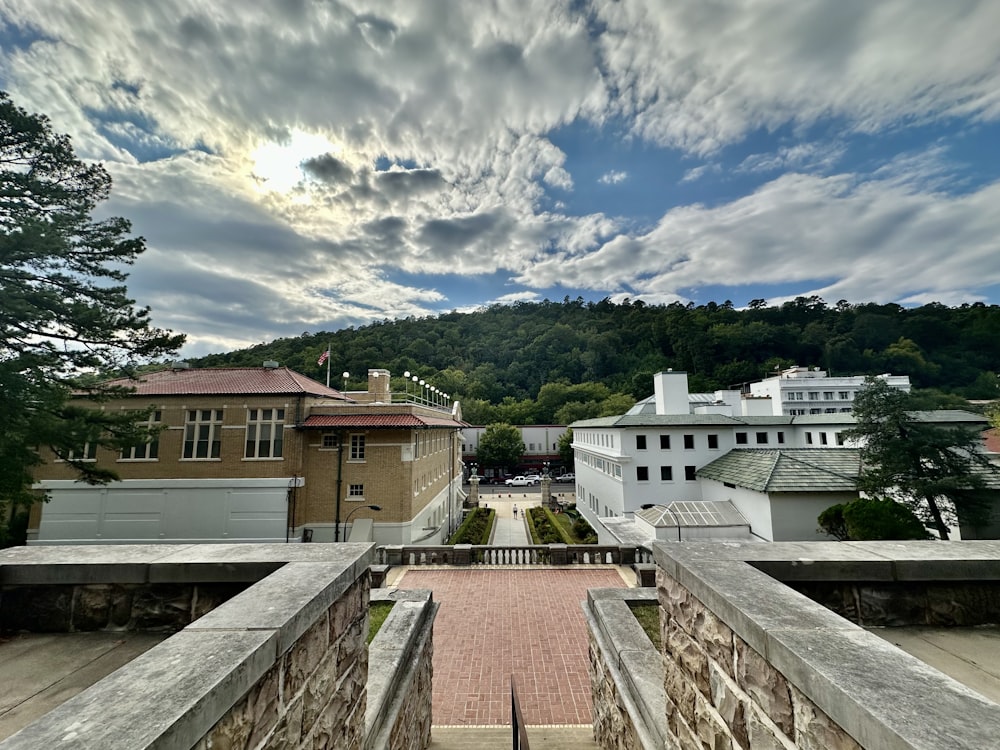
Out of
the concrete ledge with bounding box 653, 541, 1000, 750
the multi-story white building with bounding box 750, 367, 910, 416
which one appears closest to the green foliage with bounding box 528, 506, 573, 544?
the concrete ledge with bounding box 653, 541, 1000, 750

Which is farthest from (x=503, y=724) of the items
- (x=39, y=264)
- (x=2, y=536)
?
(x=2, y=536)

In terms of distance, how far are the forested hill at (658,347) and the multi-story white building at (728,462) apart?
33.5 metres

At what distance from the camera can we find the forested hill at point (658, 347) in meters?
62.7

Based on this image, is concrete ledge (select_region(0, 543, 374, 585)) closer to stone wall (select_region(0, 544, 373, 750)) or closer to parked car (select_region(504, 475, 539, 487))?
stone wall (select_region(0, 544, 373, 750))

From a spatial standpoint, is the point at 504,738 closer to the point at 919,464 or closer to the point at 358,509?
the point at 358,509

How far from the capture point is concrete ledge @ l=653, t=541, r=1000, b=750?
4.31 feet

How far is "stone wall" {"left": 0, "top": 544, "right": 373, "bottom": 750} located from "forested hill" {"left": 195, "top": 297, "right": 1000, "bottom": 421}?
172 feet

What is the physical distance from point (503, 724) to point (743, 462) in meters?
19.9

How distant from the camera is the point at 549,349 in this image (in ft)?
306

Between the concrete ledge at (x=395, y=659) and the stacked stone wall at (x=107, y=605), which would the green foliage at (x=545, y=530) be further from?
the stacked stone wall at (x=107, y=605)

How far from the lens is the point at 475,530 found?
26.0 m

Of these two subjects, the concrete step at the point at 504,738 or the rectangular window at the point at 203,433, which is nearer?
the concrete step at the point at 504,738

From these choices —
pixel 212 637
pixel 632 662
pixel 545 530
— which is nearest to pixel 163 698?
pixel 212 637

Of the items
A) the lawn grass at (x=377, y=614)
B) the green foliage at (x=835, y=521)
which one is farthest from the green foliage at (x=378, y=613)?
the green foliage at (x=835, y=521)
